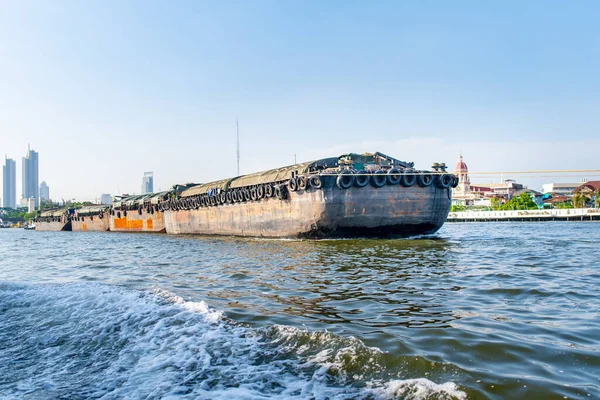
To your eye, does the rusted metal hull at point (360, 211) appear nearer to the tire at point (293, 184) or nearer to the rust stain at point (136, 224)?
the tire at point (293, 184)

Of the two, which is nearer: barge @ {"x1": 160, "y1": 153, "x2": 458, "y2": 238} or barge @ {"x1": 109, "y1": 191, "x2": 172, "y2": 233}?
barge @ {"x1": 160, "y1": 153, "x2": 458, "y2": 238}

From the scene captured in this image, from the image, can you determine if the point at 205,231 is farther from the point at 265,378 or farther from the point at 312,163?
the point at 265,378

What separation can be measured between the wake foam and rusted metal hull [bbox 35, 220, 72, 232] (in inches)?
2389

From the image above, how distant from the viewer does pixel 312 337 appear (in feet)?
15.0

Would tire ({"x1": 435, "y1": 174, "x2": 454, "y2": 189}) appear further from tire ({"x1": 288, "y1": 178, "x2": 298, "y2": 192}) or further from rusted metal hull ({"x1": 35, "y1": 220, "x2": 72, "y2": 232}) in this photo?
rusted metal hull ({"x1": 35, "y1": 220, "x2": 72, "y2": 232})

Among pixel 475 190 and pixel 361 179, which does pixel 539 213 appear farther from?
pixel 475 190

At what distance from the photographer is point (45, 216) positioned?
225ft

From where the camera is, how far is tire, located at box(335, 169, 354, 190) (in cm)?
1889

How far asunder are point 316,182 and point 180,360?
50.1 ft

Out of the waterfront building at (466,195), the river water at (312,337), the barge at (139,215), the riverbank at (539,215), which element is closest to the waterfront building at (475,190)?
the waterfront building at (466,195)

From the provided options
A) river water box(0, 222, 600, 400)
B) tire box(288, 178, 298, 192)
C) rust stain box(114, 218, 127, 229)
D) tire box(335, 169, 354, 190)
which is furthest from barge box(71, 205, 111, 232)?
river water box(0, 222, 600, 400)

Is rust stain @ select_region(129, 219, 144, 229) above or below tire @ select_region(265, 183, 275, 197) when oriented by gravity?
below

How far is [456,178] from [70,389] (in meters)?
20.6

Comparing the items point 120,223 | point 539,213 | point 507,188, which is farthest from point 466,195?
point 120,223
